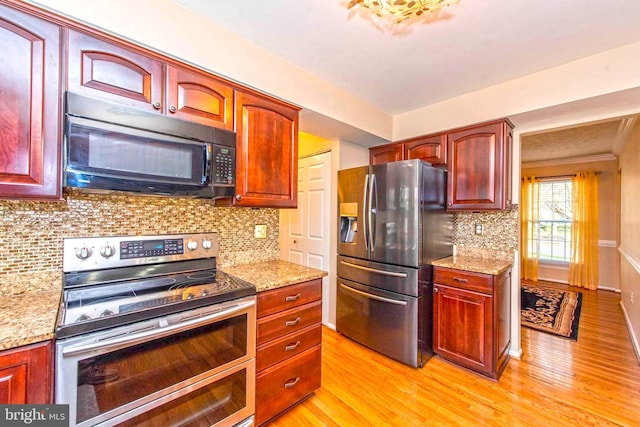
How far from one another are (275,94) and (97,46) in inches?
39.5

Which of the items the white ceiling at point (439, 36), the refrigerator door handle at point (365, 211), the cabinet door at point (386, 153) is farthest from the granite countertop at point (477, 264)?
the white ceiling at point (439, 36)

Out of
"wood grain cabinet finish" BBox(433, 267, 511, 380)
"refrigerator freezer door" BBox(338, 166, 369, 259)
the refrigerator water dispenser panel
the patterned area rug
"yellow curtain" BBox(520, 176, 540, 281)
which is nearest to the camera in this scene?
"wood grain cabinet finish" BBox(433, 267, 511, 380)

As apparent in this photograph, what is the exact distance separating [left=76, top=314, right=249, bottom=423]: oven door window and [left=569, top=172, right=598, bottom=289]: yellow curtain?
6210 mm

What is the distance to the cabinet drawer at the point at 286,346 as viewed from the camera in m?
1.62

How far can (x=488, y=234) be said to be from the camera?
2746 millimetres

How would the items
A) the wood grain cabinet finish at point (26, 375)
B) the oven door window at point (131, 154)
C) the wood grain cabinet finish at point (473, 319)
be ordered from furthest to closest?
the wood grain cabinet finish at point (473, 319) < the oven door window at point (131, 154) < the wood grain cabinet finish at point (26, 375)

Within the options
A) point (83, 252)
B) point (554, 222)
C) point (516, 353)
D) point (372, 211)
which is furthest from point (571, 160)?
point (83, 252)

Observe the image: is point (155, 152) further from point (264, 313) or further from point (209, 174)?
point (264, 313)

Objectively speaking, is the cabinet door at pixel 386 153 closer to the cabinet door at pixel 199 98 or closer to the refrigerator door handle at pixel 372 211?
the refrigerator door handle at pixel 372 211

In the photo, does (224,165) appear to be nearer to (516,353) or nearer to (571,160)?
(516,353)

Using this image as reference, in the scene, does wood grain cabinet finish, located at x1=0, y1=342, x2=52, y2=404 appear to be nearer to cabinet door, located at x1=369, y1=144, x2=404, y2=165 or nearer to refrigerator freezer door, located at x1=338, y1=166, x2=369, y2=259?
refrigerator freezer door, located at x1=338, y1=166, x2=369, y2=259

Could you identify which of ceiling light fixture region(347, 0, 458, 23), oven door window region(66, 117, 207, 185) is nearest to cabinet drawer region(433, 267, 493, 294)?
ceiling light fixture region(347, 0, 458, 23)

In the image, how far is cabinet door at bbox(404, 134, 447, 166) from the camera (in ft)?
Result: 8.83

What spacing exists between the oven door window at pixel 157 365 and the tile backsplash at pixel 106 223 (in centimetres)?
65
